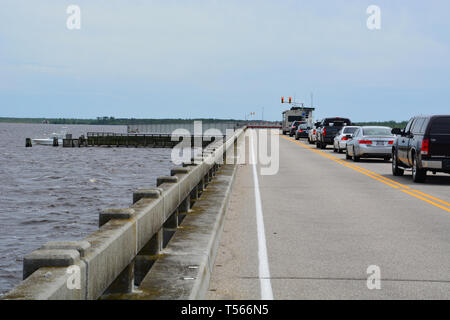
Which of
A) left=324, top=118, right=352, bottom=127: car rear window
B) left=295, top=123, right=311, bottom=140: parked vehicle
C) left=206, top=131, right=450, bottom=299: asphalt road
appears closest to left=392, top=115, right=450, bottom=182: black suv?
left=206, top=131, right=450, bottom=299: asphalt road

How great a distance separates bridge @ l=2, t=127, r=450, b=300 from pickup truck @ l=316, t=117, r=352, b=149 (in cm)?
2767

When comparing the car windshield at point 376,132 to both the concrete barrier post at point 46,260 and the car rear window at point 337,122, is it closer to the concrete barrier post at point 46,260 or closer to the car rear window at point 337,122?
the car rear window at point 337,122

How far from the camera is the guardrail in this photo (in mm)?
3373

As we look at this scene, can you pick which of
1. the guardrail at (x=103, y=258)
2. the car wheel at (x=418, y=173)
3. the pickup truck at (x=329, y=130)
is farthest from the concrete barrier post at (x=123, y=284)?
the pickup truck at (x=329, y=130)

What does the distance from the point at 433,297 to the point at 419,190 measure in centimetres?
1158

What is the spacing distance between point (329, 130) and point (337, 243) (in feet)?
Result: 113

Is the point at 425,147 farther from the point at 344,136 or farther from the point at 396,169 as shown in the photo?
the point at 344,136

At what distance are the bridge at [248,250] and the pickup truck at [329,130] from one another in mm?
27673

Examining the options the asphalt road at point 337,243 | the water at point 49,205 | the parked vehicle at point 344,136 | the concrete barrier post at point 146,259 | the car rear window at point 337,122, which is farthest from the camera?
the car rear window at point 337,122

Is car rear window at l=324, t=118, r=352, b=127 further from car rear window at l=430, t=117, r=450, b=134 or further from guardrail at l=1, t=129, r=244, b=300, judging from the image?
guardrail at l=1, t=129, r=244, b=300

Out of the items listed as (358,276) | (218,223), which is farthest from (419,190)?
(358,276)

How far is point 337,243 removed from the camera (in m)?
9.29

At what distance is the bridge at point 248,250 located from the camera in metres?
4.11
